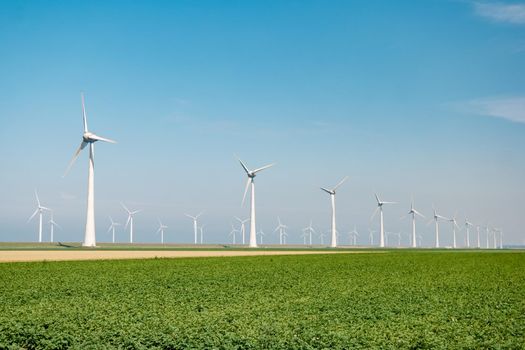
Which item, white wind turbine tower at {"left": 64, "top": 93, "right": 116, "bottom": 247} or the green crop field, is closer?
the green crop field

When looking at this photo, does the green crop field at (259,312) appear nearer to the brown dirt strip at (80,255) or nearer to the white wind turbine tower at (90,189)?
the brown dirt strip at (80,255)

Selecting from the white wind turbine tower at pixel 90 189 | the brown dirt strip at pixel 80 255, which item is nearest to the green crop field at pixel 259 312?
the brown dirt strip at pixel 80 255

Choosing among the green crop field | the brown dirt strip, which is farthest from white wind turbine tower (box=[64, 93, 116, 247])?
the green crop field

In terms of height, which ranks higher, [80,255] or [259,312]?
[80,255]

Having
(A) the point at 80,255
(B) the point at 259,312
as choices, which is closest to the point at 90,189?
(A) the point at 80,255

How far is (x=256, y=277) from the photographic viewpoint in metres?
40.5

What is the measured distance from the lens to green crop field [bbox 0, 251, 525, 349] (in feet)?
56.5

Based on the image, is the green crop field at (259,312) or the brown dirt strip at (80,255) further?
the brown dirt strip at (80,255)

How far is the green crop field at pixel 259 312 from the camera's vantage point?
1722 centimetres

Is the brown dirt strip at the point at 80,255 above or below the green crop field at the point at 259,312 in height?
above

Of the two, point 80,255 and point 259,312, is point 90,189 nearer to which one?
point 80,255

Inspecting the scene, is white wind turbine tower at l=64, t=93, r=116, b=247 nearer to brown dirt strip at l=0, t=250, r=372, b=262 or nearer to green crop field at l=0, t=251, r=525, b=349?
brown dirt strip at l=0, t=250, r=372, b=262

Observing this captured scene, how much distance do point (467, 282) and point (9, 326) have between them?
2782 cm

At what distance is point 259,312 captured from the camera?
75.3 ft
